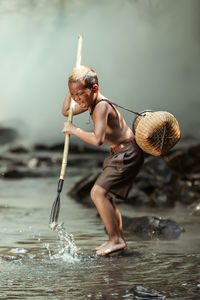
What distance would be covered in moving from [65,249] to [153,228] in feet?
3.57

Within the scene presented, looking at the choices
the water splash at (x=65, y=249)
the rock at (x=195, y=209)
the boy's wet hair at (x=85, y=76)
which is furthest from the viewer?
A: the rock at (x=195, y=209)

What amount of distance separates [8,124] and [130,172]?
17.9 m

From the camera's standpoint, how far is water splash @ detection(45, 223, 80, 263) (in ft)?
13.6

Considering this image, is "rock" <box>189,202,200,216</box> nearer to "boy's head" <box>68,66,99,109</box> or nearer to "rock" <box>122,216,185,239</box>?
"rock" <box>122,216,185,239</box>

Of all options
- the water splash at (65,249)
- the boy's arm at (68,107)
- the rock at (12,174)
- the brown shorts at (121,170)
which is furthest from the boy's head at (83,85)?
the rock at (12,174)

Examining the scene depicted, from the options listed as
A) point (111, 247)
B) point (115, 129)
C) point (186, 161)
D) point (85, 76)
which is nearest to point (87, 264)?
point (111, 247)

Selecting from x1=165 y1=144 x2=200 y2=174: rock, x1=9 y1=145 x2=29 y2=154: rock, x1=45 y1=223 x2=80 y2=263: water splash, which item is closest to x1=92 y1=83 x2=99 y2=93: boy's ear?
x1=45 y1=223 x2=80 y2=263: water splash

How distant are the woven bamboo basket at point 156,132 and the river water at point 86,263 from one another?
75 cm

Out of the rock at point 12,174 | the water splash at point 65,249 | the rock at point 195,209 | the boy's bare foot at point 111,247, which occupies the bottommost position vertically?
the water splash at point 65,249

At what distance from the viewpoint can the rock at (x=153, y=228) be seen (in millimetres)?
5117

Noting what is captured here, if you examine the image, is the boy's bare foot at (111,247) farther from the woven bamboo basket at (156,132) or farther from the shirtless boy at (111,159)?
the woven bamboo basket at (156,132)

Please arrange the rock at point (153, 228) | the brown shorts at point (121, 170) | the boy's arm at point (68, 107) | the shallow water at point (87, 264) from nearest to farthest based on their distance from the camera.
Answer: the shallow water at point (87, 264)
the brown shorts at point (121, 170)
the boy's arm at point (68, 107)
the rock at point (153, 228)

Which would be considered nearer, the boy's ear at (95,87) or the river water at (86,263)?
the river water at (86,263)

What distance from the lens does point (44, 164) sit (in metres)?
14.5
